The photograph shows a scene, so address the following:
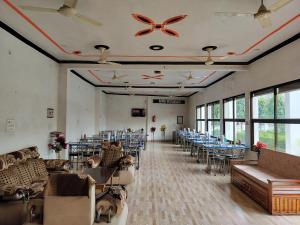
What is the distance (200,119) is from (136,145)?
23.5ft

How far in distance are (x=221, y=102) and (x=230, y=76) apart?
1.48m

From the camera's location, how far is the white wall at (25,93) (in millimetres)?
4469

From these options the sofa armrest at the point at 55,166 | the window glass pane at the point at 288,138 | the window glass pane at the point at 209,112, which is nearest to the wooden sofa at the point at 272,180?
the window glass pane at the point at 288,138

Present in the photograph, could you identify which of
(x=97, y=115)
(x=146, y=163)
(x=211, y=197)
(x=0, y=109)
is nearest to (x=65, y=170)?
(x=0, y=109)

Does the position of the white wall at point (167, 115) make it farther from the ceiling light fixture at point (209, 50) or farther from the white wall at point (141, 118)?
the ceiling light fixture at point (209, 50)

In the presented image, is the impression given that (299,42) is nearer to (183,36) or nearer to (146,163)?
(183,36)

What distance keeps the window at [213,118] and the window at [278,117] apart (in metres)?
3.60

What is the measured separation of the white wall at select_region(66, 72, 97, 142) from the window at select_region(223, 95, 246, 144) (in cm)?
584

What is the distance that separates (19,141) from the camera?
Answer: 4984mm

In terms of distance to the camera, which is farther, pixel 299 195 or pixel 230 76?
pixel 230 76

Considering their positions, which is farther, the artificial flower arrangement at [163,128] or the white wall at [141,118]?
the artificial flower arrangement at [163,128]

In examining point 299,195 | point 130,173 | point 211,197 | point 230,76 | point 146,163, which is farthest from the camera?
point 230,76

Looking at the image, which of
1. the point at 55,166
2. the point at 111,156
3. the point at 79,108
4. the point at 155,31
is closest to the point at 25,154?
the point at 55,166

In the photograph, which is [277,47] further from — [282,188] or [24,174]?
[24,174]
